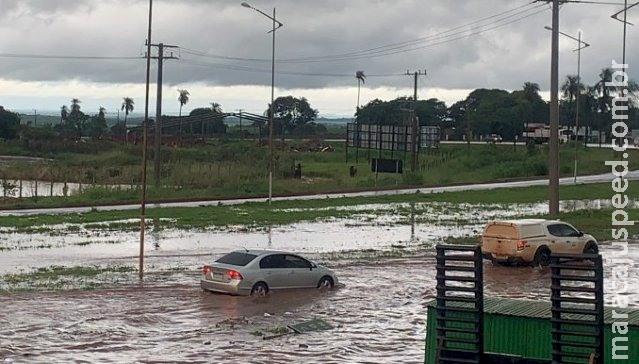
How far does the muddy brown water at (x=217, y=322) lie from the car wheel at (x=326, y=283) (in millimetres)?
349

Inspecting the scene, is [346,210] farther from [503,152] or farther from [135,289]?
[503,152]

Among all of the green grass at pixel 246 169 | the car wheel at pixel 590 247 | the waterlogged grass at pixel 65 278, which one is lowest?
the waterlogged grass at pixel 65 278

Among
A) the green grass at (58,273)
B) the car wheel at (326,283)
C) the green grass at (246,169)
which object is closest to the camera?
the car wheel at (326,283)

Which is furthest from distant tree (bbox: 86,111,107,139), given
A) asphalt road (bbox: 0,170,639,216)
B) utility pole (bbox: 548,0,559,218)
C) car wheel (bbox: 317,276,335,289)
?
car wheel (bbox: 317,276,335,289)

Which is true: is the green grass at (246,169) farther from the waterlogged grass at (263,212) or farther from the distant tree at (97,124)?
the distant tree at (97,124)

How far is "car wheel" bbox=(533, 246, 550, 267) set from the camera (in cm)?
3172

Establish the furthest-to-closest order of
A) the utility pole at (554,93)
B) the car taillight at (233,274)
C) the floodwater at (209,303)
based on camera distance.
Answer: the utility pole at (554,93) < the car taillight at (233,274) < the floodwater at (209,303)

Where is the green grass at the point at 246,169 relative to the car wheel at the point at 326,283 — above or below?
above

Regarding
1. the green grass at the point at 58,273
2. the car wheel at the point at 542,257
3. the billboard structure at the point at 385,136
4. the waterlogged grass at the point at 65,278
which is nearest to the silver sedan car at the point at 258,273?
the waterlogged grass at the point at 65,278

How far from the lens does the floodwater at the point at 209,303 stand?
63.1 ft

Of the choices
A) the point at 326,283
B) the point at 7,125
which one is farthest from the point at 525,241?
the point at 7,125

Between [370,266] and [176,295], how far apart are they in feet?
28.1

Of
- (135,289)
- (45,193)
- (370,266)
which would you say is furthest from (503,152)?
(135,289)

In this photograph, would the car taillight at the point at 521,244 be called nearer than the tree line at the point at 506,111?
Yes
